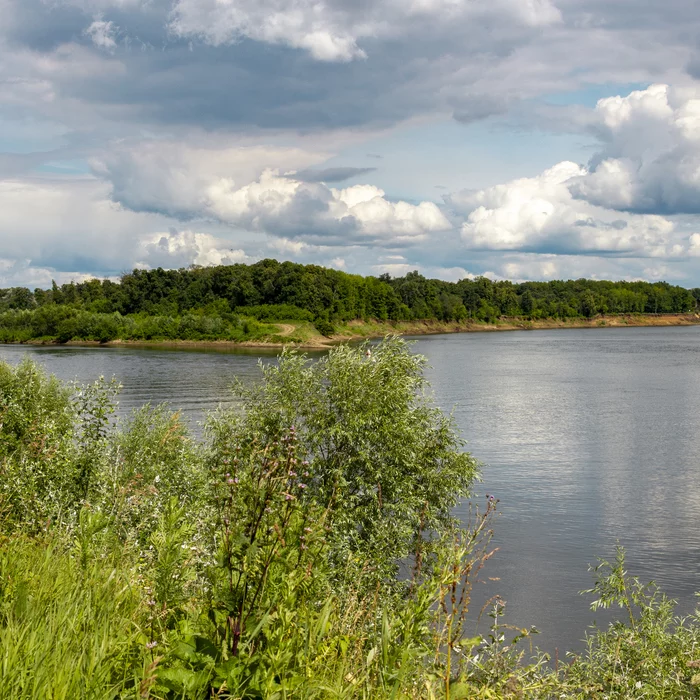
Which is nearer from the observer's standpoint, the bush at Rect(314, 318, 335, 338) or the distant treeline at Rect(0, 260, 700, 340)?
the distant treeline at Rect(0, 260, 700, 340)

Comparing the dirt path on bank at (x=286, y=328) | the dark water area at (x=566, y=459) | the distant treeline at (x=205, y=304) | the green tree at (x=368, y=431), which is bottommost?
the dark water area at (x=566, y=459)

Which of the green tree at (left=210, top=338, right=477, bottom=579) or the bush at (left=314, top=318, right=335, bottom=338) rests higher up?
the bush at (left=314, top=318, right=335, bottom=338)

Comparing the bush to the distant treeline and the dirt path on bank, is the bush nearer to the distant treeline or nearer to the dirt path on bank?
the distant treeline

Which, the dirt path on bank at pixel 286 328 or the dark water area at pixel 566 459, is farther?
the dirt path on bank at pixel 286 328

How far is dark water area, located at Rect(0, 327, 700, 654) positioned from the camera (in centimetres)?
2336

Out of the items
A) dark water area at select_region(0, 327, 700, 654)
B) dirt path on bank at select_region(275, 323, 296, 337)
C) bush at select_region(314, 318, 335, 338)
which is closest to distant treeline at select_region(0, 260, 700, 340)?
bush at select_region(314, 318, 335, 338)

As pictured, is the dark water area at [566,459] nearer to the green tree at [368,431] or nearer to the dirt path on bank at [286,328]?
the green tree at [368,431]

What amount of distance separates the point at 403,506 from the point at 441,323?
18227 centimetres

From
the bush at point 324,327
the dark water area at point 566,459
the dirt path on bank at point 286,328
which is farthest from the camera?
the bush at point 324,327

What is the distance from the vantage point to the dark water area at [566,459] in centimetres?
2336

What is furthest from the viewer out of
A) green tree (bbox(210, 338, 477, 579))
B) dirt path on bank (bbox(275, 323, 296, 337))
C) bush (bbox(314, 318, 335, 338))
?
bush (bbox(314, 318, 335, 338))

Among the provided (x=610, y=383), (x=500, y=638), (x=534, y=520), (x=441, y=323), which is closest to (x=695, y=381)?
(x=610, y=383)

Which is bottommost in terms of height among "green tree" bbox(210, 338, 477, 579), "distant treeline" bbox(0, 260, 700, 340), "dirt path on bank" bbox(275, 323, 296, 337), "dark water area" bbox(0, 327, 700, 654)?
"dark water area" bbox(0, 327, 700, 654)

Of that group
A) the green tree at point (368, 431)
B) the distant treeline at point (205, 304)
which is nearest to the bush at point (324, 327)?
the distant treeline at point (205, 304)
